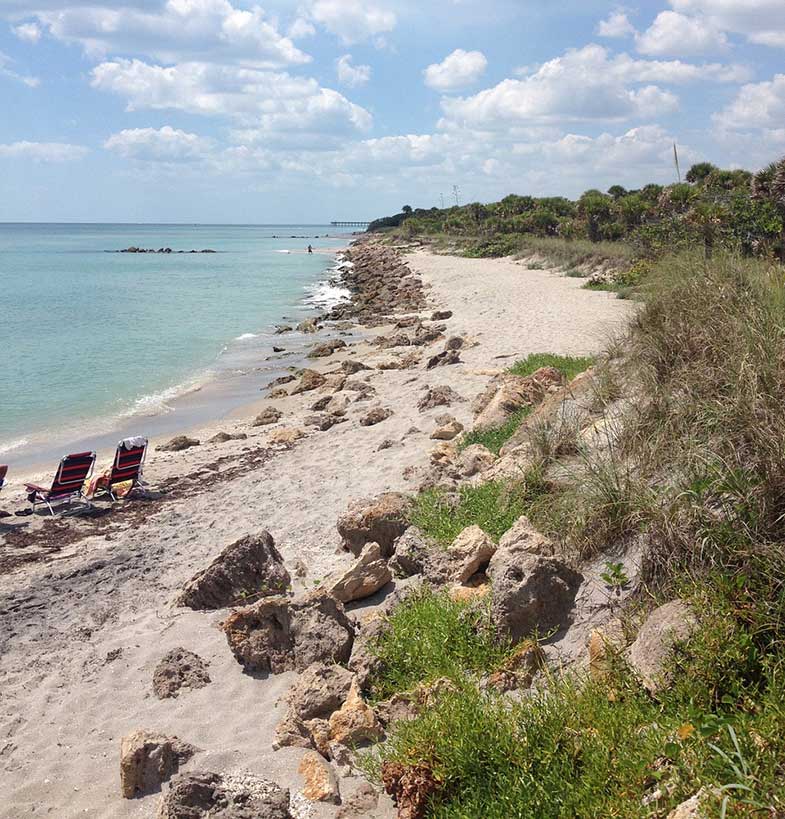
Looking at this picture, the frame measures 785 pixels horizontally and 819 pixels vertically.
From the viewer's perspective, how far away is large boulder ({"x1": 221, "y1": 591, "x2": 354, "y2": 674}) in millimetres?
5029

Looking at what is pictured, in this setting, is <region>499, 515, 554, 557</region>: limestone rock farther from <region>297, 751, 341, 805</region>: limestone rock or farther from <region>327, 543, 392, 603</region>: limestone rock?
<region>297, 751, 341, 805</region>: limestone rock

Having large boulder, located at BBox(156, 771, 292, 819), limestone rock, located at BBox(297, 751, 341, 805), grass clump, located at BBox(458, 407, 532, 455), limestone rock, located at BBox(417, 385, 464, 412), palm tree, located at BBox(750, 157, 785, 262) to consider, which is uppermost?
palm tree, located at BBox(750, 157, 785, 262)

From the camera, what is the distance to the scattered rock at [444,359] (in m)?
15.1

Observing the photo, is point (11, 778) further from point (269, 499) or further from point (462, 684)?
point (269, 499)

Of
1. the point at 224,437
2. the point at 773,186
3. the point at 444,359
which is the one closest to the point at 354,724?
the point at 224,437

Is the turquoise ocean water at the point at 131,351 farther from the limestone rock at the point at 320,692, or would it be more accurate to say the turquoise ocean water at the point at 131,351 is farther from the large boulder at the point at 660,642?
the large boulder at the point at 660,642

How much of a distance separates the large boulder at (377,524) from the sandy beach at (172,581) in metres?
0.27

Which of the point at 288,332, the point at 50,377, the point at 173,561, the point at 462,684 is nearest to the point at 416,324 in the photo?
the point at 288,332

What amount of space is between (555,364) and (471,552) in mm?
6635

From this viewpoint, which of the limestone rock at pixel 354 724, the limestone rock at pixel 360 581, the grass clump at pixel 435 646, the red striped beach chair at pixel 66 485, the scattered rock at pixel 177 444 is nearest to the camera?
the limestone rock at pixel 354 724

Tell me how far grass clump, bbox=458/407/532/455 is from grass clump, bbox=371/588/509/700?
3.37m

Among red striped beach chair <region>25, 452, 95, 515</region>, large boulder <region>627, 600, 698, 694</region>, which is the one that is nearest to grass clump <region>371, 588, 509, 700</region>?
large boulder <region>627, 600, 698, 694</region>

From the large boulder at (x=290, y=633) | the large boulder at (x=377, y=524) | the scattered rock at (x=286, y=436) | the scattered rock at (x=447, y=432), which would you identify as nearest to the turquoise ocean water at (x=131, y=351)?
the scattered rock at (x=286, y=436)

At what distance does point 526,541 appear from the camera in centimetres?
502
